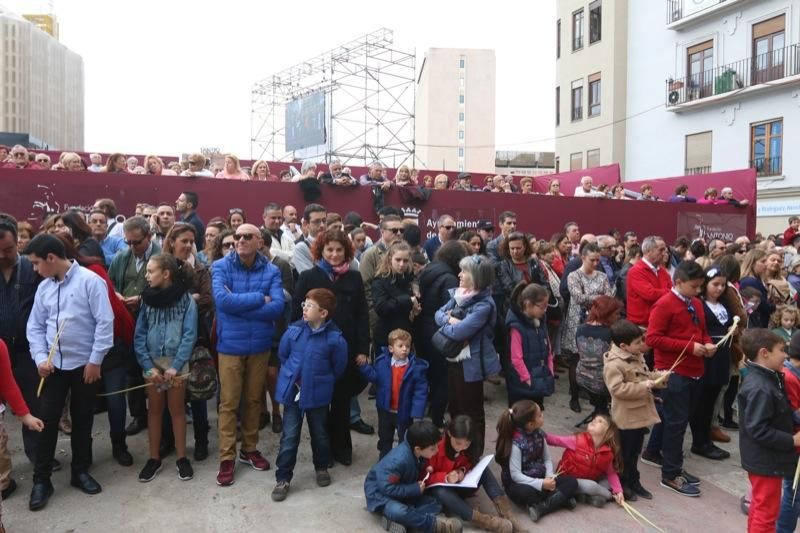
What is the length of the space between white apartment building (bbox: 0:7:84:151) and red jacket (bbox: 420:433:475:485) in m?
62.5

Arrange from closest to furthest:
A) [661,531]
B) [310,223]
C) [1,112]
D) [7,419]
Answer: [661,531], [7,419], [310,223], [1,112]

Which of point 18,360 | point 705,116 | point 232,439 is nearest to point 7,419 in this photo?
point 18,360

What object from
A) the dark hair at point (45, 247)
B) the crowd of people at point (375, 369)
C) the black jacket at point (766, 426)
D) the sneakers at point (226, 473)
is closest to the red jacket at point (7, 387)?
the crowd of people at point (375, 369)

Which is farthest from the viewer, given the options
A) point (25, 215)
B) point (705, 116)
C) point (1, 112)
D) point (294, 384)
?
point (1, 112)

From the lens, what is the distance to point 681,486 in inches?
190

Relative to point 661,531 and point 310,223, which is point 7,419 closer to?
point 310,223

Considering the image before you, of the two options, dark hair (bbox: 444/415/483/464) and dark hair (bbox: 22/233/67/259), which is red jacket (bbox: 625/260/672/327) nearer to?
dark hair (bbox: 444/415/483/464)

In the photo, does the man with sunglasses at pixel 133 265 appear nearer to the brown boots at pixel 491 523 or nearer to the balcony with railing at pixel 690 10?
the brown boots at pixel 491 523

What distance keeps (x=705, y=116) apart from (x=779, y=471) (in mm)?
26290

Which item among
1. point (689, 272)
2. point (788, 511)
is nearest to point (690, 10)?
point (689, 272)

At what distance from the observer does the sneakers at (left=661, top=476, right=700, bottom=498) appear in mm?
4793

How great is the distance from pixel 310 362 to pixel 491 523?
1.67 m

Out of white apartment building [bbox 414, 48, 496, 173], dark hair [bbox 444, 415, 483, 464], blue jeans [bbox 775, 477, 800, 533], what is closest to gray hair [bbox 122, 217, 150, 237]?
dark hair [bbox 444, 415, 483, 464]

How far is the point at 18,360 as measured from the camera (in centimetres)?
462
